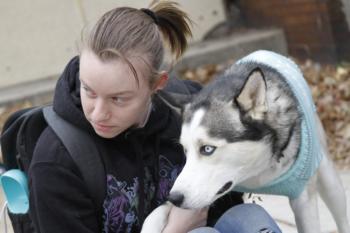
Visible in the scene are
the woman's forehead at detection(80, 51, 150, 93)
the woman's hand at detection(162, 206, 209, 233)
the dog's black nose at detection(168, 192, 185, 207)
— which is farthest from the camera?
the woman's hand at detection(162, 206, 209, 233)

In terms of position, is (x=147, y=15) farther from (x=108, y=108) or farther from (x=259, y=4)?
(x=259, y=4)

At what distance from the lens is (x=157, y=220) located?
8.63 ft

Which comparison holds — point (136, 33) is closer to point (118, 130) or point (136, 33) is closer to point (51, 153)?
point (118, 130)

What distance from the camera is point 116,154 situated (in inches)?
103

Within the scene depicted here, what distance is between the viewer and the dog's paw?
2.60 m

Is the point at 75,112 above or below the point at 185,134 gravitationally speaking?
above

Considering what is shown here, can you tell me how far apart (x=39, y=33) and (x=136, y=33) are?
465cm

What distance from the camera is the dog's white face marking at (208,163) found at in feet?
8.37

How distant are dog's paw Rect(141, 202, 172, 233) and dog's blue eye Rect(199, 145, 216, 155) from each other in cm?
27

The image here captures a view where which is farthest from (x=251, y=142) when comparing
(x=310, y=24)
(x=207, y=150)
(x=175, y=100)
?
(x=310, y=24)

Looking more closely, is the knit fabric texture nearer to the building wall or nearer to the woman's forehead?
the woman's forehead

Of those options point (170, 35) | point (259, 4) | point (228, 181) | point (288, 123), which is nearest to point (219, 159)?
point (228, 181)

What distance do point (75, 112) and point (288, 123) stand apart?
2.88ft

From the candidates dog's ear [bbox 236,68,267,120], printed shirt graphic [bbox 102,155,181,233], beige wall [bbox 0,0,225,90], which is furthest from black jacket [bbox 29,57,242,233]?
beige wall [bbox 0,0,225,90]
